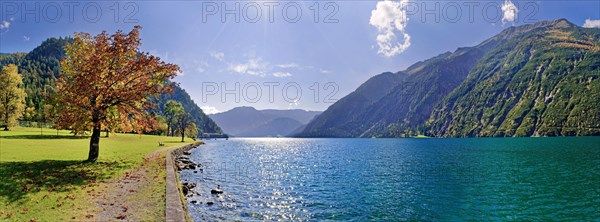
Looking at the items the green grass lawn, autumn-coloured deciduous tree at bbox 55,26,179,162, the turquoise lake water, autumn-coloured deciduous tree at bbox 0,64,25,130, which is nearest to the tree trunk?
autumn-coloured deciduous tree at bbox 55,26,179,162

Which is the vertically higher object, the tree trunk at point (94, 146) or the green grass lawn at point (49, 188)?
the tree trunk at point (94, 146)

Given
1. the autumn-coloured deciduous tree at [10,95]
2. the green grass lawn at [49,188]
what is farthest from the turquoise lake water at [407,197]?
the autumn-coloured deciduous tree at [10,95]

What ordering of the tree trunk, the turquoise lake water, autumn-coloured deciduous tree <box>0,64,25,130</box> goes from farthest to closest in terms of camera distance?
autumn-coloured deciduous tree <box>0,64,25,130</box>, the tree trunk, the turquoise lake water

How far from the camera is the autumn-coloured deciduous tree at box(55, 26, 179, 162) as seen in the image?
3312 cm

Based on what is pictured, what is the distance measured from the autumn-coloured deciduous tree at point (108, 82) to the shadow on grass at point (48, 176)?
4507 millimetres

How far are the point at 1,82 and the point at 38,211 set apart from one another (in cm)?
9496

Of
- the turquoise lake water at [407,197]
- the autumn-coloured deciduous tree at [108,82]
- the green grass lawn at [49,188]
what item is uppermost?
the autumn-coloured deciduous tree at [108,82]

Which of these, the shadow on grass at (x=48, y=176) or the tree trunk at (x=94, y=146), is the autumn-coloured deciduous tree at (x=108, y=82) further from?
the shadow on grass at (x=48, y=176)

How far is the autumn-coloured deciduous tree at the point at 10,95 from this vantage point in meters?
83.2

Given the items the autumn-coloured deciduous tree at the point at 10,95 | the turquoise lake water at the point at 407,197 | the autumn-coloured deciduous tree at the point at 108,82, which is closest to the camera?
the turquoise lake water at the point at 407,197

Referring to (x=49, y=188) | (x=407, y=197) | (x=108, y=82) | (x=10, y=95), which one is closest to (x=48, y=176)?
(x=49, y=188)

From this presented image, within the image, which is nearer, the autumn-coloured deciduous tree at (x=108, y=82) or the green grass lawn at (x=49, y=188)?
the green grass lawn at (x=49, y=188)

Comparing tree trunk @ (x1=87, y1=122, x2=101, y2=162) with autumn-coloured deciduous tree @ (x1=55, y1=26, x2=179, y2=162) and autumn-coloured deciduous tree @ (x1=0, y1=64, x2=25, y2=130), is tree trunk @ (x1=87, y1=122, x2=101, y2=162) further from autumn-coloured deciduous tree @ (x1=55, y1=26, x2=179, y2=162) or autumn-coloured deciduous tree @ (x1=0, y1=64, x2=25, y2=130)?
autumn-coloured deciduous tree @ (x1=0, y1=64, x2=25, y2=130)

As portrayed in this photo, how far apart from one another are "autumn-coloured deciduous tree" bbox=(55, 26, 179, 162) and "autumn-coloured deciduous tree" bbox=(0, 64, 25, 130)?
6892cm
